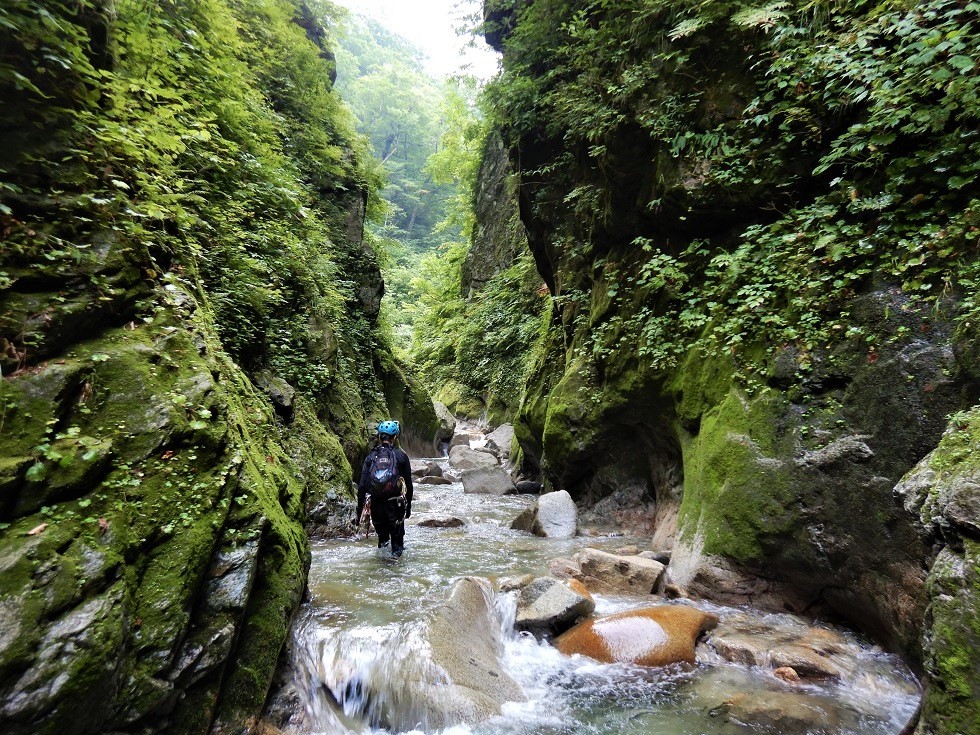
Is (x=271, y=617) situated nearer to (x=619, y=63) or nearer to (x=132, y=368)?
(x=132, y=368)

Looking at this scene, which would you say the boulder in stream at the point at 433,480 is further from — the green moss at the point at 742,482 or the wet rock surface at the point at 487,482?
the green moss at the point at 742,482

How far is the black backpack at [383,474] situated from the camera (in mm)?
6684

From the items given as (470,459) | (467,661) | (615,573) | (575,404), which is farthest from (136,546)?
(470,459)

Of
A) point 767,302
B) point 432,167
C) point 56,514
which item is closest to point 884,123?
point 767,302

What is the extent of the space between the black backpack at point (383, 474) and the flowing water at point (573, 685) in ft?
4.05

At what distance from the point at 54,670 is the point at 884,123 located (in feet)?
25.7

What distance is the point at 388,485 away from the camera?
6699 millimetres

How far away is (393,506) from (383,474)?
52 centimetres

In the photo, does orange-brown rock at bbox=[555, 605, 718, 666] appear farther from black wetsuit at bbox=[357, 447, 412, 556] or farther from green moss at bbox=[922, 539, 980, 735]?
black wetsuit at bbox=[357, 447, 412, 556]

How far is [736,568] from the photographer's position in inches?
230

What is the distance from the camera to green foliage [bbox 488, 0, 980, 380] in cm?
498

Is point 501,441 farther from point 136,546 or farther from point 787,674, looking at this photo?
point 136,546

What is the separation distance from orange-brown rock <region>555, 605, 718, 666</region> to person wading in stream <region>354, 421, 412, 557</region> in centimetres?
269

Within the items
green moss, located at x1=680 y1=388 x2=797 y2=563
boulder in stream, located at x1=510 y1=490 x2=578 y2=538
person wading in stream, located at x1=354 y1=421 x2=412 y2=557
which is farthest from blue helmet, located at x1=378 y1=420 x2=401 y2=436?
green moss, located at x1=680 y1=388 x2=797 y2=563
